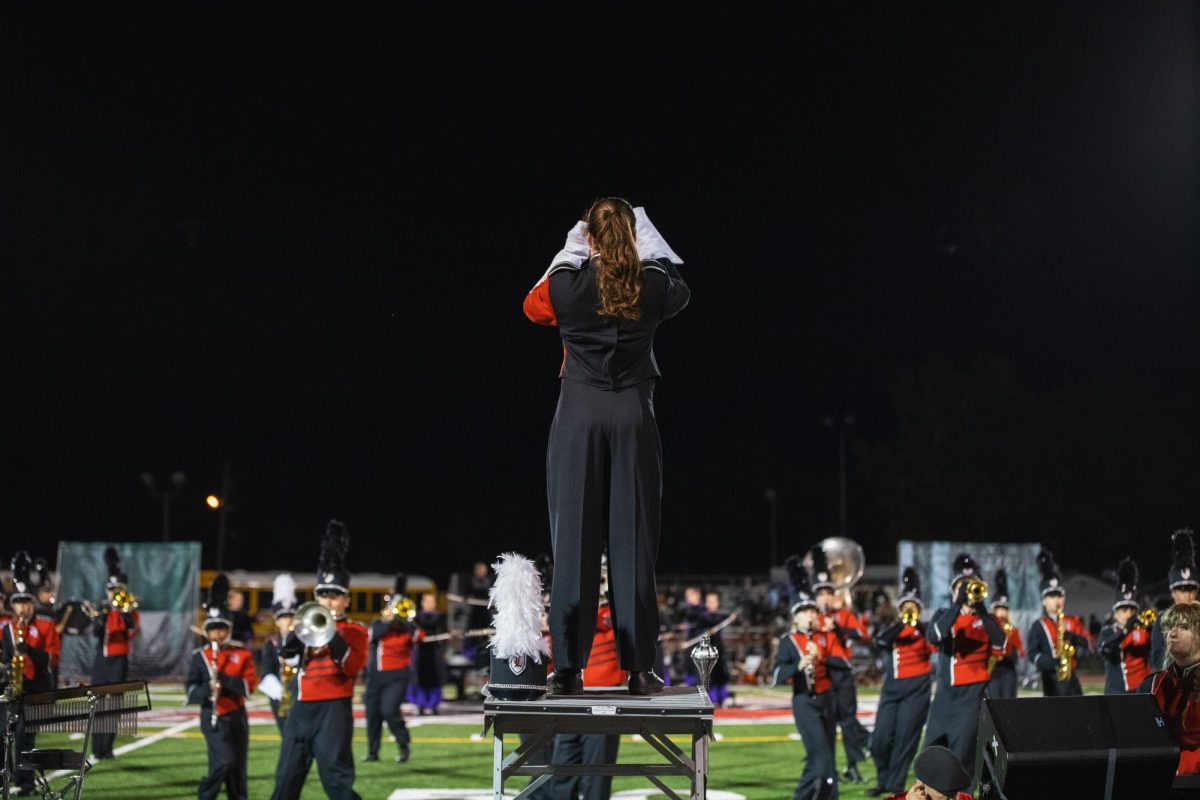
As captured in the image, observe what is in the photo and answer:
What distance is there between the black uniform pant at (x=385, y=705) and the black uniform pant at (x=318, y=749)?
196 inches

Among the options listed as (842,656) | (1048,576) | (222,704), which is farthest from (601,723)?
(1048,576)

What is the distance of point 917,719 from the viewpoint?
13.5 m

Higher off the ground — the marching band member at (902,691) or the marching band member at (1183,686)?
the marching band member at (1183,686)

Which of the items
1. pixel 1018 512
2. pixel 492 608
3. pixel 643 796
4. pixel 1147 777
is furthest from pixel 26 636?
pixel 1018 512

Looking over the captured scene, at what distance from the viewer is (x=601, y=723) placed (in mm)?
4387

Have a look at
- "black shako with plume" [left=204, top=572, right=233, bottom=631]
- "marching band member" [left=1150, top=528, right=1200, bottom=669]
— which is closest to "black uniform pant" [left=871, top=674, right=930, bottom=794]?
"marching band member" [left=1150, top=528, right=1200, bottom=669]

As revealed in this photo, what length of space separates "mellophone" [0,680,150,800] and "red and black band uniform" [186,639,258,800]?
2.29m

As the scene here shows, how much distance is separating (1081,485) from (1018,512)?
227 centimetres

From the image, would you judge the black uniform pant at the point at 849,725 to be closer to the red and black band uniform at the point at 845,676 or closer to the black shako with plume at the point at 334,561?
the red and black band uniform at the point at 845,676

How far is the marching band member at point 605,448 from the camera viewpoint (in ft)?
15.4

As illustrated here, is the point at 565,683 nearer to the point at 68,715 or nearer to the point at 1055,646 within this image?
the point at 68,715

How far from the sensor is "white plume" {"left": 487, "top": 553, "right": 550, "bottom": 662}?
451 cm

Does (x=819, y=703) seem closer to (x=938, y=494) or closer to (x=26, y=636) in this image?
(x=26, y=636)

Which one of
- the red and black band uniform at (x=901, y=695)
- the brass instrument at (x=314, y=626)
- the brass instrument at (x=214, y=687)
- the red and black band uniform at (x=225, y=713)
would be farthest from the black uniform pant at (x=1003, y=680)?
the brass instrument at (x=214, y=687)
